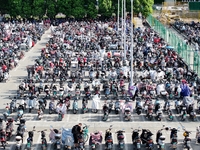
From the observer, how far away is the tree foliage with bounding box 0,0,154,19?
92.0 m

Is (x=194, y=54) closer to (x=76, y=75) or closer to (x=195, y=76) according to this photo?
A: (x=195, y=76)

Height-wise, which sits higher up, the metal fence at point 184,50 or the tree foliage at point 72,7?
the tree foliage at point 72,7

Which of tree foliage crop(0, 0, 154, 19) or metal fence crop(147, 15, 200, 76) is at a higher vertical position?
tree foliage crop(0, 0, 154, 19)

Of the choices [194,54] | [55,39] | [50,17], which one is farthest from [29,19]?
[194,54]

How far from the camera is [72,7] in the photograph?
306 feet

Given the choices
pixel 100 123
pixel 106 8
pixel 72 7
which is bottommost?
pixel 100 123

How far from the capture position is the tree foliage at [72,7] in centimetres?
9203

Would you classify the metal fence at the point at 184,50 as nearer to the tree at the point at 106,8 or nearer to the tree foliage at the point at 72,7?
the tree foliage at the point at 72,7

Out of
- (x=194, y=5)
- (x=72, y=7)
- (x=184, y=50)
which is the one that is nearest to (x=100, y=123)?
(x=184, y=50)

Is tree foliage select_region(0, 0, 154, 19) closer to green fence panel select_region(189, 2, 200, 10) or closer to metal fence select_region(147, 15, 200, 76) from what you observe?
green fence panel select_region(189, 2, 200, 10)

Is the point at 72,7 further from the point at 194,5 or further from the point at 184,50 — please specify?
the point at 184,50

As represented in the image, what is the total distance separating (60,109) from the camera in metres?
30.0

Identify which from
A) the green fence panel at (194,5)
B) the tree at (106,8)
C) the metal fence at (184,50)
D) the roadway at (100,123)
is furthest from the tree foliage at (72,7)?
the roadway at (100,123)

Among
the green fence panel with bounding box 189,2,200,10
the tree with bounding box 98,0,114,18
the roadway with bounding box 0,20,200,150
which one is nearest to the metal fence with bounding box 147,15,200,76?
the roadway with bounding box 0,20,200,150
